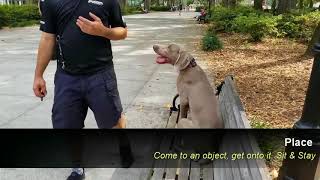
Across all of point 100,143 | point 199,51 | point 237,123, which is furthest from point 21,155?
point 199,51

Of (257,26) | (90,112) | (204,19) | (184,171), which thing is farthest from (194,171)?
(204,19)

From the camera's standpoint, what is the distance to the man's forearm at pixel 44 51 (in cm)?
278

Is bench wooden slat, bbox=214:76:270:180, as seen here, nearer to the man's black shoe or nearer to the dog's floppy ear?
the dog's floppy ear

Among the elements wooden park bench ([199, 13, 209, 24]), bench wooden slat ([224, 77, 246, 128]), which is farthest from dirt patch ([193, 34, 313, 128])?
wooden park bench ([199, 13, 209, 24])

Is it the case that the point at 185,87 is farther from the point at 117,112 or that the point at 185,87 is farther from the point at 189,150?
the point at 189,150

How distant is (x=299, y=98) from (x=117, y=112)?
3.02 metres

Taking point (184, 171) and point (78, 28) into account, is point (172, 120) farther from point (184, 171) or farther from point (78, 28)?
point (78, 28)

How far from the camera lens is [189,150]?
229 cm

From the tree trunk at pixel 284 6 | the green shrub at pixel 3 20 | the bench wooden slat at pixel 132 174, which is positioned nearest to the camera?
the bench wooden slat at pixel 132 174

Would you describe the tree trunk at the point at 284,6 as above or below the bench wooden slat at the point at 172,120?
above

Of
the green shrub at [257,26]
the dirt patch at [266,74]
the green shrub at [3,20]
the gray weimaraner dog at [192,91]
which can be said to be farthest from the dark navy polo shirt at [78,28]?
the green shrub at [3,20]

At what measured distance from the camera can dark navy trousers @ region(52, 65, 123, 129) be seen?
283 centimetres

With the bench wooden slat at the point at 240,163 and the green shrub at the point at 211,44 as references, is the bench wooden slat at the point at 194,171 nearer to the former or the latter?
the bench wooden slat at the point at 240,163

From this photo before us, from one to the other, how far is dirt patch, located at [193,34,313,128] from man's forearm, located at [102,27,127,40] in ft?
5.43
